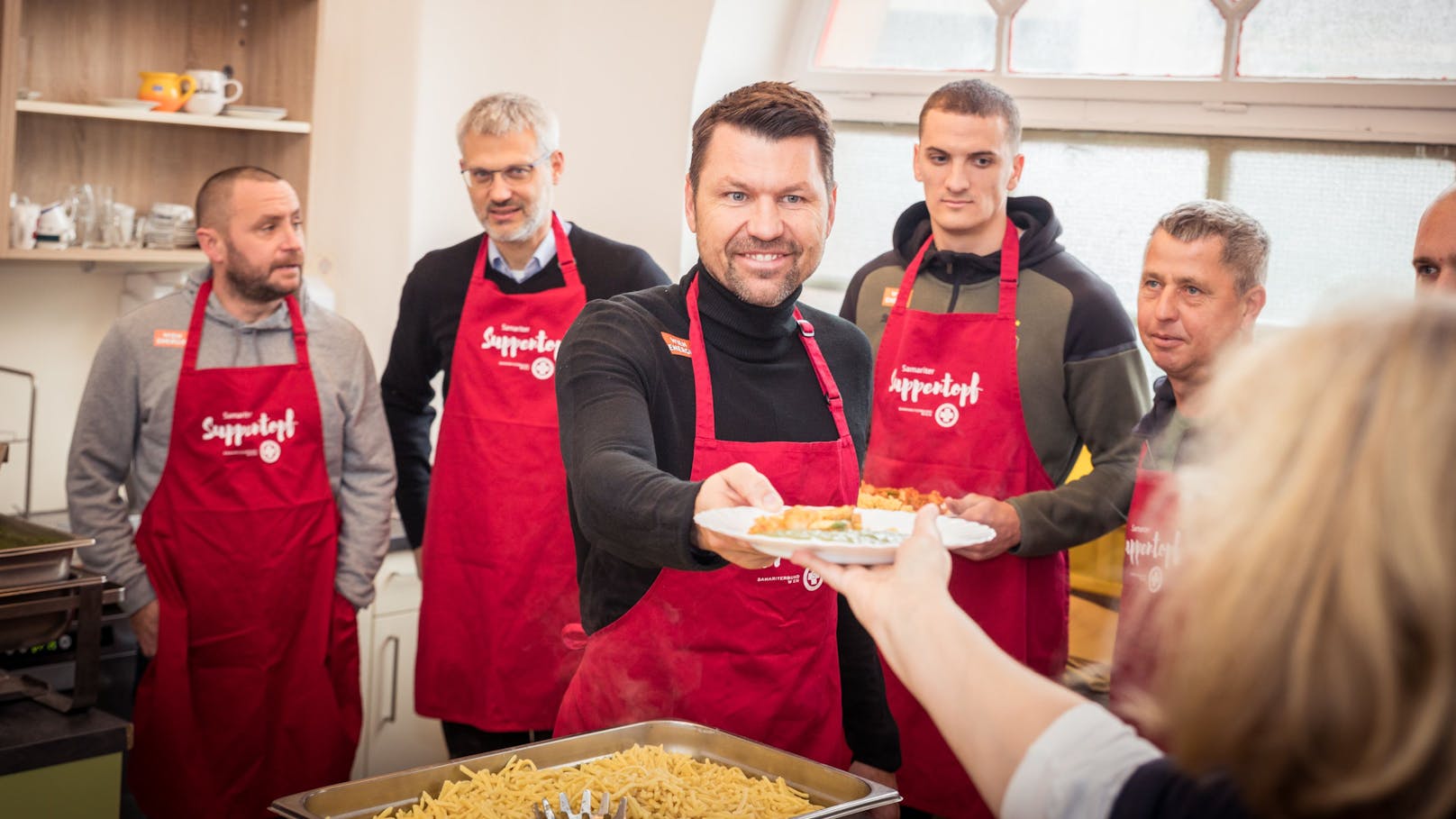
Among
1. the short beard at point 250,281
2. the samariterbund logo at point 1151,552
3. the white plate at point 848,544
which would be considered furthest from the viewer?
the short beard at point 250,281

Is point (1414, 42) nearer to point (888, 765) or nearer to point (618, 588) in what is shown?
point (888, 765)

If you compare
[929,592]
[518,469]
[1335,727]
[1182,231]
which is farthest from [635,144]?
[1335,727]

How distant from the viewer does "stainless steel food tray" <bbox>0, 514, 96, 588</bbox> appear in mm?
2186

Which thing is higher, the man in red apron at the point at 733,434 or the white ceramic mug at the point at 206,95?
the white ceramic mug at the point at 206,95

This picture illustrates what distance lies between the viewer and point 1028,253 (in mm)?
2734

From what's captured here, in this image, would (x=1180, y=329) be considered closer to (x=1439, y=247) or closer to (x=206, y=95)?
(x=1439, y=247)

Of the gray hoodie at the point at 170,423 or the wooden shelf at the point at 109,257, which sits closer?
the gray hoodie at the point at 170,423

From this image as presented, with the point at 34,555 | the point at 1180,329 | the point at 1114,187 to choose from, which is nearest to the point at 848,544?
the point at 1180,329

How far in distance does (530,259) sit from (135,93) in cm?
132

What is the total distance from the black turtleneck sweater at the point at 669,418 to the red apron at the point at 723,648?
0.03m

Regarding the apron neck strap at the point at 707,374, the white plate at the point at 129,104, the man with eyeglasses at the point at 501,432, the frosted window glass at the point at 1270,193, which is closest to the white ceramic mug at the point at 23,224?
the white plate at the point at 129,104

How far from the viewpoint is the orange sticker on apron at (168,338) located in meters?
2.87

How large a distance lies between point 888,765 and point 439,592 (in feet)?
4.82

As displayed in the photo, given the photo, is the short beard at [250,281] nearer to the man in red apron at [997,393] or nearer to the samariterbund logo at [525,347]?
the samariterbund logo at [525,347]
